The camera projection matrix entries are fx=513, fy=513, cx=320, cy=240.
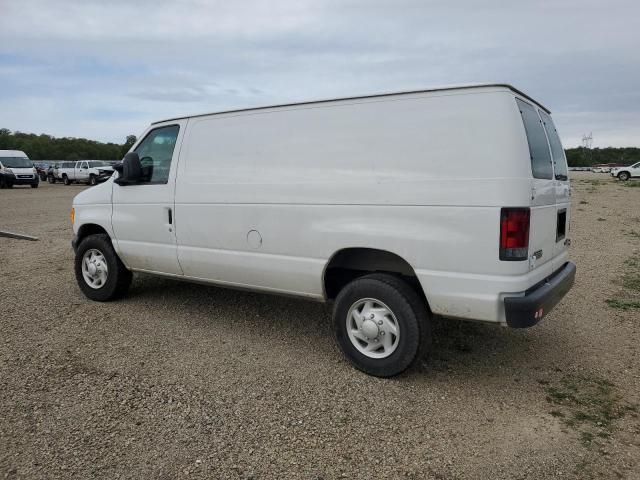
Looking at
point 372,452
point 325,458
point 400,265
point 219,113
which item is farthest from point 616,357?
point 219,113

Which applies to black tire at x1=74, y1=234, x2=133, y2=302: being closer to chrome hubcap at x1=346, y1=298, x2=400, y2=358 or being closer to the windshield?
chrome hubcap at x1=346, y1=298, x2=400, y2=358

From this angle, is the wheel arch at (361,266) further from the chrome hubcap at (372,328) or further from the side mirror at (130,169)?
the side mirror at (130,169)

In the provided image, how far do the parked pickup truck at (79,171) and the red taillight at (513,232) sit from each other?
32650 millimetres

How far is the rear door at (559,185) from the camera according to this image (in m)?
4.06

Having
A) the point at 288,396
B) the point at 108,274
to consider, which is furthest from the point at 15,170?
the point at 288,396

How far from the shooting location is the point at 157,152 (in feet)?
17.3

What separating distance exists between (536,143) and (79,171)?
35765 mm

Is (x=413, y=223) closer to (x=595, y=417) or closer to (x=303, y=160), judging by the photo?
(x=303, y=160)

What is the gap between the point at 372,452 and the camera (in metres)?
2.99

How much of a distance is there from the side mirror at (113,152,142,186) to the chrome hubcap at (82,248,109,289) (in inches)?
39.7

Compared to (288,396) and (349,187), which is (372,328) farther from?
(349,187)

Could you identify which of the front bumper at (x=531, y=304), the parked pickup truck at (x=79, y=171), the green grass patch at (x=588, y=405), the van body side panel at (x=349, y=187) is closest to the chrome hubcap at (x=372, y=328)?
the van body side panel at (x=349, y=187)

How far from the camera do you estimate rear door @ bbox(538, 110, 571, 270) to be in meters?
4.06

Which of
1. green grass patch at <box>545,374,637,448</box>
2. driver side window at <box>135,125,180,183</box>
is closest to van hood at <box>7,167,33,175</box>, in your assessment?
driver side window at <box>135,125,180,183</box>
